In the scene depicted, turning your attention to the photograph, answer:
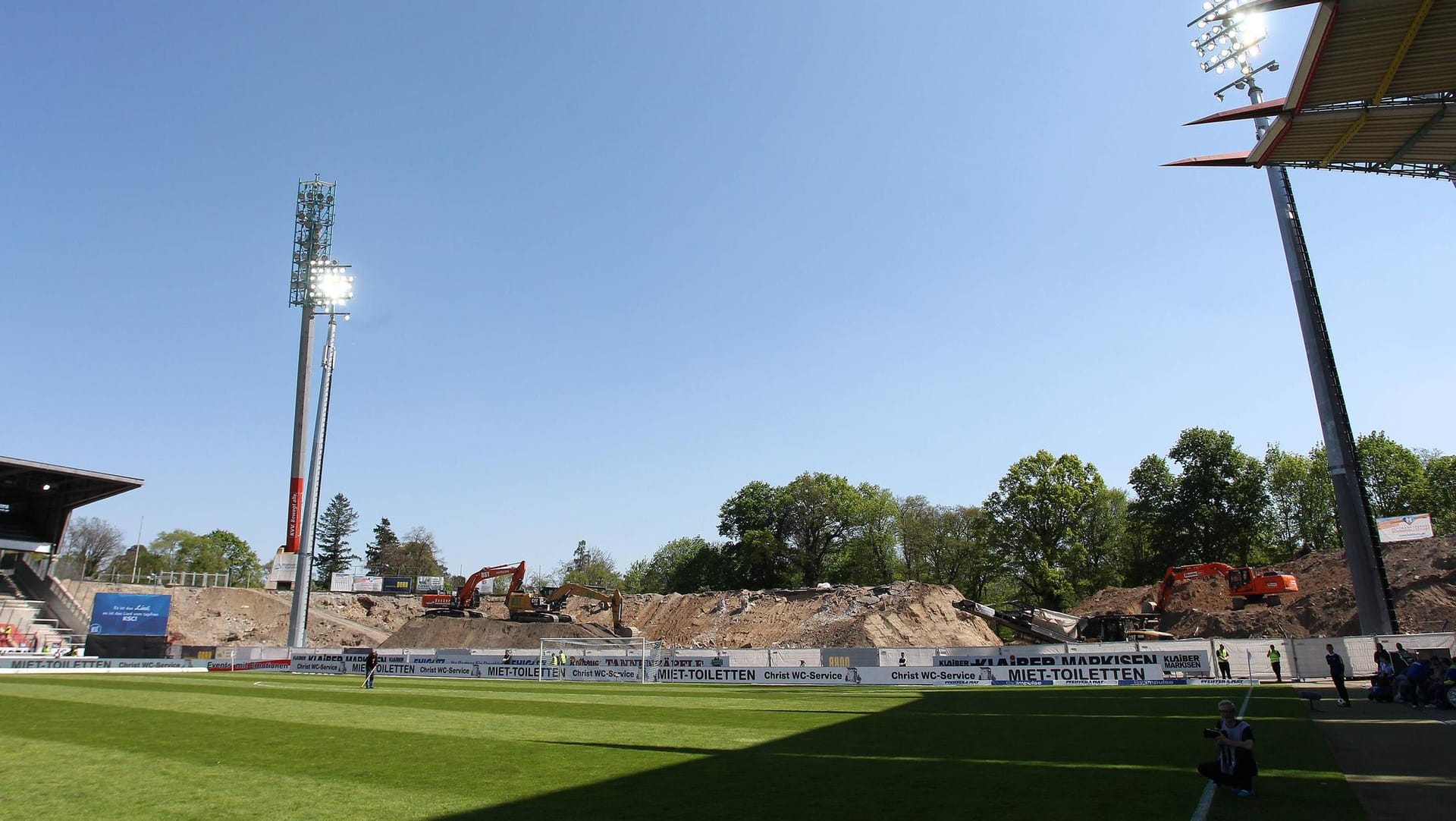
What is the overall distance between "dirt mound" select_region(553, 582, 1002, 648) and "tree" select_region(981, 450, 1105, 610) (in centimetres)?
831

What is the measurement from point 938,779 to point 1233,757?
3.41 metres

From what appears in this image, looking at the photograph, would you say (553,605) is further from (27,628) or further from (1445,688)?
(1445,688)

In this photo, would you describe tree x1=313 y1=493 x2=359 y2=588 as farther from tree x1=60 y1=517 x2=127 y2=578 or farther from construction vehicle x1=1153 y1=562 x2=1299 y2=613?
construction vehicle x1=1153 y1=562 x2=1299 y2=613

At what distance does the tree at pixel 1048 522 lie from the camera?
67.4 m

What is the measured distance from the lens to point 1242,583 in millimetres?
48938

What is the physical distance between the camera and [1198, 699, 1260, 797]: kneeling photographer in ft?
29.2

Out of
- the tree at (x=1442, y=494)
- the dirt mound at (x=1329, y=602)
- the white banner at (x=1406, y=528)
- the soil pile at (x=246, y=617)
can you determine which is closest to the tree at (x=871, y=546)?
the dirt mound at (x=1329, y=602)

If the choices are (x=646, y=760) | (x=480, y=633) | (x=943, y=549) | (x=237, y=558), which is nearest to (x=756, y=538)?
(x=943, y=549)

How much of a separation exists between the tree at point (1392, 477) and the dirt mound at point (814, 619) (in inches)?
1657

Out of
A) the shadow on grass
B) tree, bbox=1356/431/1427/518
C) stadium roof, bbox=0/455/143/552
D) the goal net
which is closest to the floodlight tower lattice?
stadium roof, bbox=0/455/143/552

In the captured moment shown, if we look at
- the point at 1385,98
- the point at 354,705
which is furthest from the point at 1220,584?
the point at 354,705

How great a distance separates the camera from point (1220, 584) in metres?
59.7

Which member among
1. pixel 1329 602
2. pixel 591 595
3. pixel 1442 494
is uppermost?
pixel 1442 494

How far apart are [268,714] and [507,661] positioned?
2255cm
